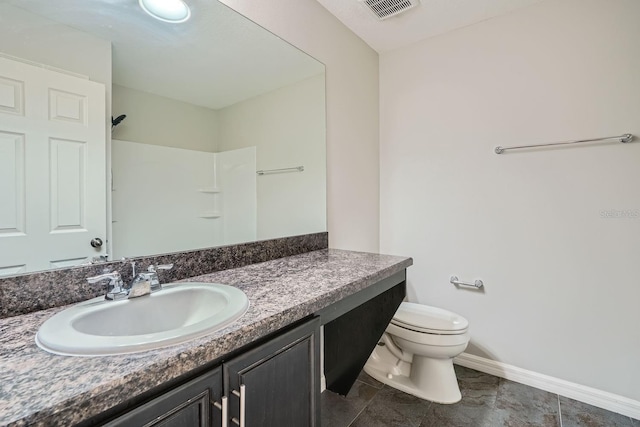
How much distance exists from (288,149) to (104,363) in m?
1.34

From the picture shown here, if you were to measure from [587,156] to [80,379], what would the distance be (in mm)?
2205

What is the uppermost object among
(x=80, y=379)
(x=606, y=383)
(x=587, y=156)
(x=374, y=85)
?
(x=374, y=85)

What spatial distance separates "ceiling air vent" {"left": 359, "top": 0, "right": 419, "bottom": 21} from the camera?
5.57ft

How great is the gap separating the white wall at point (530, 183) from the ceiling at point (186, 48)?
99 cm

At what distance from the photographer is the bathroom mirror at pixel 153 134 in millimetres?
829

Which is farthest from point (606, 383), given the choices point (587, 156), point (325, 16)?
point (325, 16)

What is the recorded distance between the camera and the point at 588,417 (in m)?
1.52

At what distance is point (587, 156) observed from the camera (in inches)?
63.9

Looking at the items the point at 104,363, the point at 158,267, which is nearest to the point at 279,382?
the point at 104,363

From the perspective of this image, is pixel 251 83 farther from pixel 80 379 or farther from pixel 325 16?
pixel 80 379

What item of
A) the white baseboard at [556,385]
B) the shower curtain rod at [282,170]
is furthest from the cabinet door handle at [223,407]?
the white baseboard at [556,385]

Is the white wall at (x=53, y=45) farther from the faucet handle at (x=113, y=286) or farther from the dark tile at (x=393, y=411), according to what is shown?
the dark tile at (x=393, y=411)

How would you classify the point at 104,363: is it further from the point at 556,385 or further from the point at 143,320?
the point at 556,385

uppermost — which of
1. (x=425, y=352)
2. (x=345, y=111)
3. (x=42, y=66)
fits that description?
(x=345, y=111)
